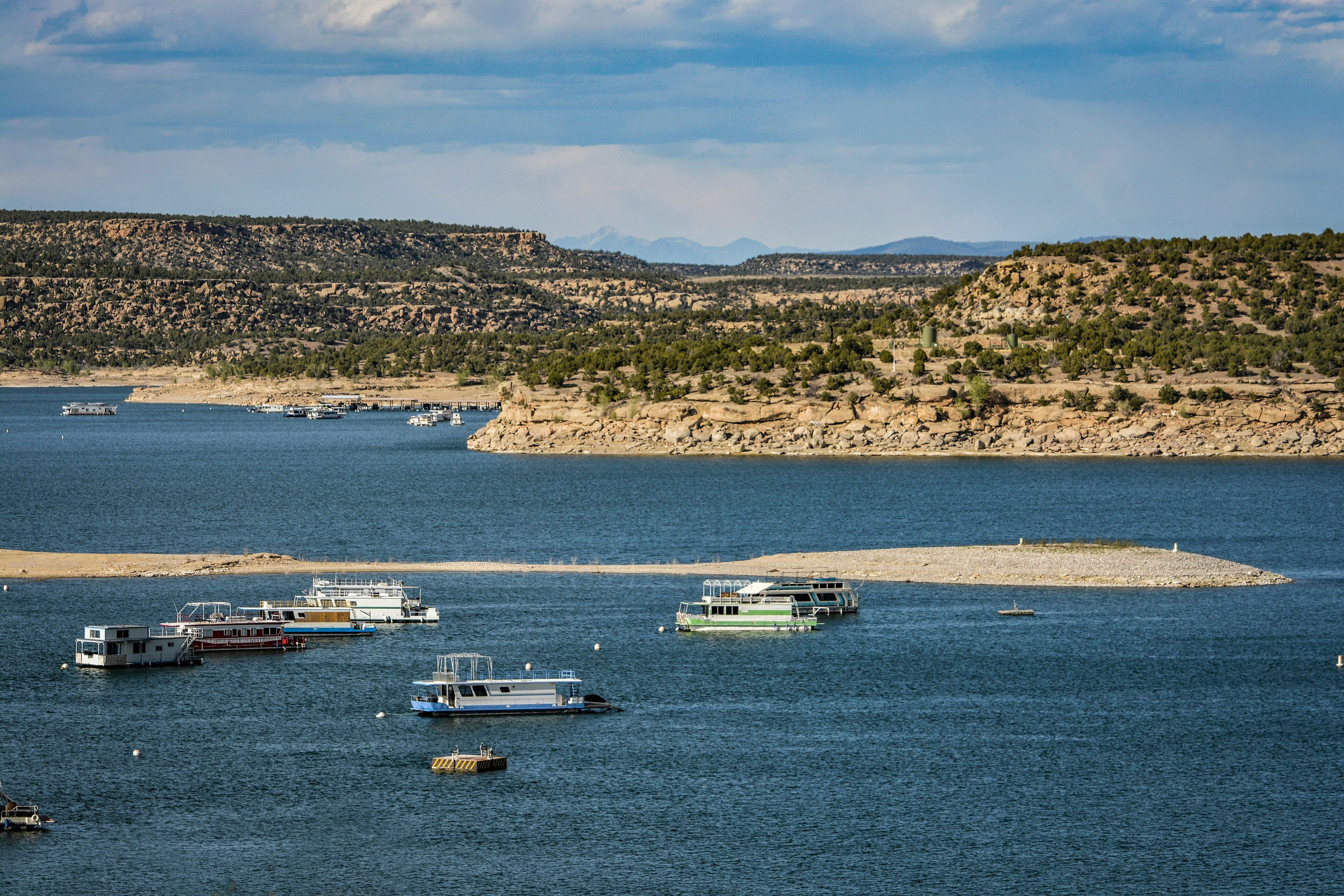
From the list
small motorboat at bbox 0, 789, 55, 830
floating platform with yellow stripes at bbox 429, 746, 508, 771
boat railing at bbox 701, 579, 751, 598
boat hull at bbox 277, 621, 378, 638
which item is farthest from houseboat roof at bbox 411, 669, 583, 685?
small motorboat at bbox 0, 789, 55, 830

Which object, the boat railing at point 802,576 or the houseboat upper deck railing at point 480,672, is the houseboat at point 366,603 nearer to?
the houseboat upper deck railing at point 480,672

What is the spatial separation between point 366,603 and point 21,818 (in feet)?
98.9

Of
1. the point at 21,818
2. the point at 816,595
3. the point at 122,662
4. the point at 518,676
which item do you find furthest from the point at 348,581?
the point at 21,818

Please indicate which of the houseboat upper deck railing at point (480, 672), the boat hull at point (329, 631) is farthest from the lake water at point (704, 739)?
the houseboat upper deck railing at point (480, 672)

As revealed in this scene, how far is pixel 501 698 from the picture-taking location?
56.5 metres

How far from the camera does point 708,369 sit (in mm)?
163750

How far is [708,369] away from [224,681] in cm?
10589

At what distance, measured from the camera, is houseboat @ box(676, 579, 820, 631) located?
231 feet

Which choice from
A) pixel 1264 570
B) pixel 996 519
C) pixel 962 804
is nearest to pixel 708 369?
pixel 996 519

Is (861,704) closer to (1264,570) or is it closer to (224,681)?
(224,681)

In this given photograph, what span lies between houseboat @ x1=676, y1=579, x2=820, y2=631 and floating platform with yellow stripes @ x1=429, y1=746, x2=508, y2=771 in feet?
69.8

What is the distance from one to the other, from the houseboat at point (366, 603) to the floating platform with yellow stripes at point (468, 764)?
2328 cm

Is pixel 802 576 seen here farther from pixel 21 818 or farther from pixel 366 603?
pixel 21 818

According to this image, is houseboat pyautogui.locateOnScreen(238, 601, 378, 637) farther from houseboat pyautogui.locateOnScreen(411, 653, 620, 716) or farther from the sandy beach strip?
houseboat pyautogui.locateOnScreen(411, 653, 620, 716)
